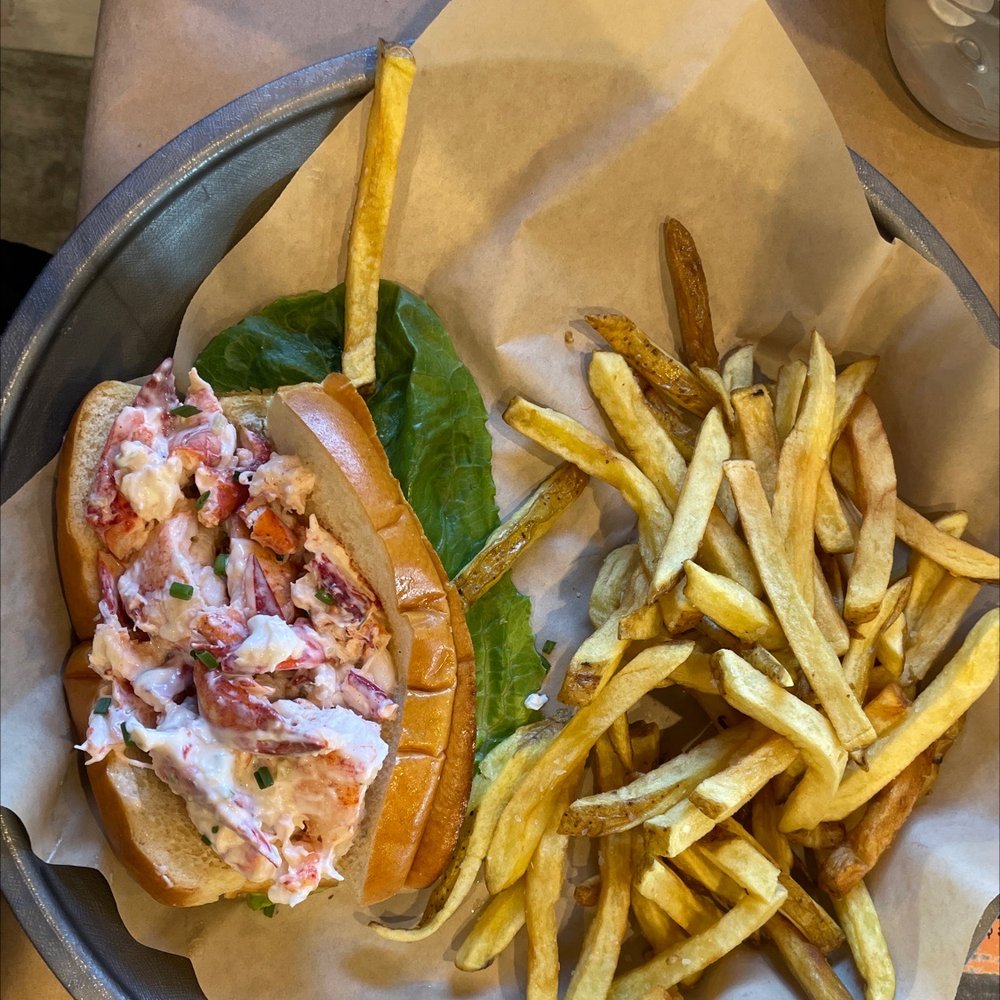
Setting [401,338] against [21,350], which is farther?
[401,338]

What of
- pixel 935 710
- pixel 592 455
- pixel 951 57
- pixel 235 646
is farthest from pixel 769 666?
pixel 951 57

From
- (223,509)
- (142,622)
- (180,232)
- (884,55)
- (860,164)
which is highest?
(884,55)

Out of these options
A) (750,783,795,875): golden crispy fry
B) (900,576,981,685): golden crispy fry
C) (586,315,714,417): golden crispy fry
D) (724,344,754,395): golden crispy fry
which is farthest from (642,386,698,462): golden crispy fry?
(750,783,795,875): golden crispy fry

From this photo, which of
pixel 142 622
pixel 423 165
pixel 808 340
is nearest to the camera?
pixel 142 622

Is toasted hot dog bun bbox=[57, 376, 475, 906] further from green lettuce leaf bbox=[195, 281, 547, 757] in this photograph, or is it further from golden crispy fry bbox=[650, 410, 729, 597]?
golden crispy fry bbox=[650, 410, 729, 597]

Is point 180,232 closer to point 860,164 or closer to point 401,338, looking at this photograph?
point 401,338

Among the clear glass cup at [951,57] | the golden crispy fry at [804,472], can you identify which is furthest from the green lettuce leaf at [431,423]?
the clear glass cup at [951,57]

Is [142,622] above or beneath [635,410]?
beneath

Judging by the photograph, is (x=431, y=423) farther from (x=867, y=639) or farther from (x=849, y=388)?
(x=867, y=639)

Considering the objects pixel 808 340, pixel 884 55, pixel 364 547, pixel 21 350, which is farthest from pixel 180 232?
pixel 884 55
